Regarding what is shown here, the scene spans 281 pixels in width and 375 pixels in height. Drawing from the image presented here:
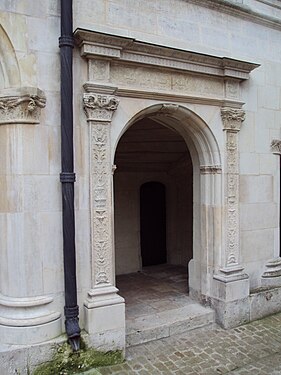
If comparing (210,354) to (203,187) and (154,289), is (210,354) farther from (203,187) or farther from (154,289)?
(203,187)

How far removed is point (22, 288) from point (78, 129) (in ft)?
6.27

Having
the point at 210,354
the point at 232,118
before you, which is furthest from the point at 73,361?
the point at 232,118

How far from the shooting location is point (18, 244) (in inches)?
159

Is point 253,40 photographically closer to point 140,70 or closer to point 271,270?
point 140,70

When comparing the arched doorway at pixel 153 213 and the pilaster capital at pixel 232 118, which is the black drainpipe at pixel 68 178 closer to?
the arched doorway at pixel 153 213

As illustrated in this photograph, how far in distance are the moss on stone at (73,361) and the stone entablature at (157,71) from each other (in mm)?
3031

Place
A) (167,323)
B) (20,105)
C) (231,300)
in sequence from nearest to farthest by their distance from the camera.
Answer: (20,105)
(167,323)
(231,300)

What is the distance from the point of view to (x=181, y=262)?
27.6 ft

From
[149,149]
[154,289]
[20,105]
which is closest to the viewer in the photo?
[20,105]

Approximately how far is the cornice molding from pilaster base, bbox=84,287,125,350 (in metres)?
2.82

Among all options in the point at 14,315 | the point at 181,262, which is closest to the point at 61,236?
the point at 14,315

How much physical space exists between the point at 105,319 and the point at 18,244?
4.42ft

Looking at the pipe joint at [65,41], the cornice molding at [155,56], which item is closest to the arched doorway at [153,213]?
the cornice molding at [155,56]

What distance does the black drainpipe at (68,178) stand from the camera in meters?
4.05
